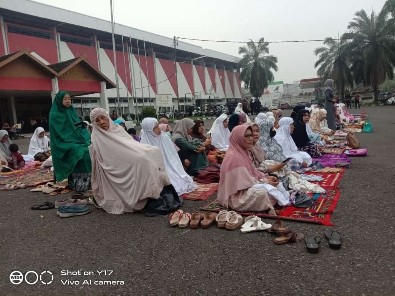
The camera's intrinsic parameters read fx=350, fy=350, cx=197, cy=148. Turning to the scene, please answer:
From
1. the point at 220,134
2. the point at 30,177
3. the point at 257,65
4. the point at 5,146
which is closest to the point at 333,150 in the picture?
the point at 220,134

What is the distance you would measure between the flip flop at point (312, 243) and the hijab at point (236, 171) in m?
0.94

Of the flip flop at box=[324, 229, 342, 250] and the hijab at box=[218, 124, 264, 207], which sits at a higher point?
the hijab at box=[218, 124, 264, 207]

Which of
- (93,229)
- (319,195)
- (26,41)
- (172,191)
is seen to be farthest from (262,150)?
(26,41)

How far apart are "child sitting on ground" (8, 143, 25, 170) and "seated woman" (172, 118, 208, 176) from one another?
4318 mm

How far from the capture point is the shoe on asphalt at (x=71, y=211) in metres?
4.01

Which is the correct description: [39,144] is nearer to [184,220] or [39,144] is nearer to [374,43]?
[184,220]

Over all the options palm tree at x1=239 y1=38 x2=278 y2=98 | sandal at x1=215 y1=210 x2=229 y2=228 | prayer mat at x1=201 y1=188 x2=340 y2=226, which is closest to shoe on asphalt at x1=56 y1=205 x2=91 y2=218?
prayer mat at x1=201 y1=188 x2=340 y2=226

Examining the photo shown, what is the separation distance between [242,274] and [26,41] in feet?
76.9

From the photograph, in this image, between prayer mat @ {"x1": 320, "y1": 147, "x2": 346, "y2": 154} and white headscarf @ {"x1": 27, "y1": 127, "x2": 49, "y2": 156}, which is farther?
white headscarf @ {"x1": 27, "y1": 127, "x2": 49, "y2": 156}

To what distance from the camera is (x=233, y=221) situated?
128 inches

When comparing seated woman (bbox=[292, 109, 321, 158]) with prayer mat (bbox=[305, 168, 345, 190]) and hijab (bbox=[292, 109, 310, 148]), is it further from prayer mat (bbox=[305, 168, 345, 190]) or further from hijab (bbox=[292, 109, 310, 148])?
prayer mat (bbox=[305, 168, 345, 190])

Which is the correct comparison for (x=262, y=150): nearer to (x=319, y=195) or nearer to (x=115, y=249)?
(x=319, y=195)

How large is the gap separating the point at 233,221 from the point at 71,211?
6.45ft

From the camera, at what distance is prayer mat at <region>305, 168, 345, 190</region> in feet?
14.8
